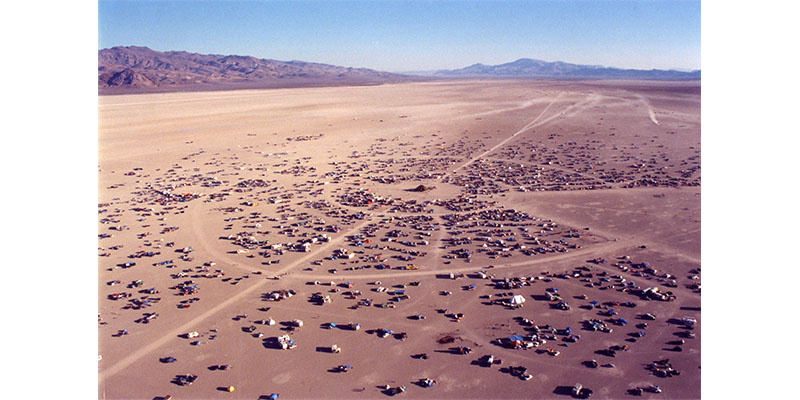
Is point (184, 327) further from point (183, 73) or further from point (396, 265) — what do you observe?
point (183, 73)

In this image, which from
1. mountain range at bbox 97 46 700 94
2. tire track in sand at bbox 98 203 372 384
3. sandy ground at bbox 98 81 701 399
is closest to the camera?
sandy ground at bbox 98 81 701 399

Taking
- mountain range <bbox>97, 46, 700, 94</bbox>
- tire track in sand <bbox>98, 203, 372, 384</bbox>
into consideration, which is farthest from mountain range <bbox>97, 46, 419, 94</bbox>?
tire track in sand <bbox>98, 203, 372, 384</bbox>

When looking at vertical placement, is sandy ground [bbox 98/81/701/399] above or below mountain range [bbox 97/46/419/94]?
below

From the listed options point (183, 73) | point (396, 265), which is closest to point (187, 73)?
point (183, 73)

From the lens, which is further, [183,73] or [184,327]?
[183,73]

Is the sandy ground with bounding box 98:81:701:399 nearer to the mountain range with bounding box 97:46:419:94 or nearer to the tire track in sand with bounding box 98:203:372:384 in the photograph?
the tire track in sand with bounding box 98:203:372:384

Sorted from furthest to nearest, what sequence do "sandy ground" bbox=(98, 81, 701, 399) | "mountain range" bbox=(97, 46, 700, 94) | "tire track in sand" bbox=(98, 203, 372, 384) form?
"mountain range" bbox=(97, 46, 700, 94) → "tire track in sand" bbox=(98, 203, 372, 384) → "sandy ground" bbox=(98, 81, 701, 399)

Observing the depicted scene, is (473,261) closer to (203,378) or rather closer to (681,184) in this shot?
(203,378)

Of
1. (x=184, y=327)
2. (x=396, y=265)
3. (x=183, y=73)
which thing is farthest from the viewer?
(x=183, y=73)

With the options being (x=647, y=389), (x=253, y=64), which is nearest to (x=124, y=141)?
(x=647, y=389)
